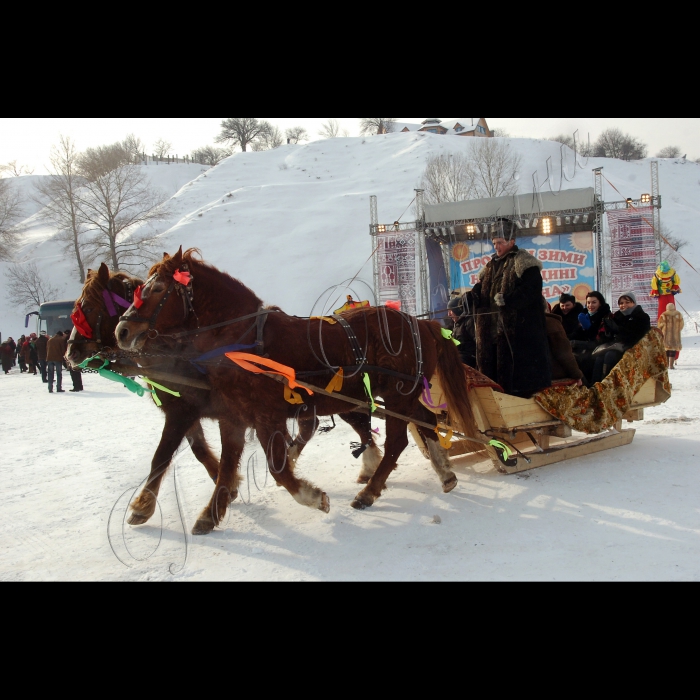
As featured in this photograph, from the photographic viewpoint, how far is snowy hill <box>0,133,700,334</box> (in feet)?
108

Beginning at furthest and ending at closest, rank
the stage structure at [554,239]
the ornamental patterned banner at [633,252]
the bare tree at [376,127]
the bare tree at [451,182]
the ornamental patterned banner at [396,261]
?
the bare tree at [376,127] < the bare tree at [451,182] < the ornamental patterned banner at [396,261] < the ornamental patterned banner at [633,252] < the stage structure at [554,239]

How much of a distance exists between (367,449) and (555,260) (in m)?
10.5

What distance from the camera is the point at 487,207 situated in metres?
13.2

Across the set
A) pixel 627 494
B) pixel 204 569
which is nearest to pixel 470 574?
pixel 204 569

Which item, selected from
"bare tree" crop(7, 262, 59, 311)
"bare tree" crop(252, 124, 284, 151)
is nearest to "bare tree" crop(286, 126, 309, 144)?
"bare tree" crop(252, 124, 284, 151)

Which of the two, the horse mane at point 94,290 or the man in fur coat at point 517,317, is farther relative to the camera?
the man in fur coat at point 517,317

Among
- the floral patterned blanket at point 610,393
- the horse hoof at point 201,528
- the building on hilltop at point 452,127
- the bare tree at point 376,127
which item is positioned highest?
the bare tree at point 376,127

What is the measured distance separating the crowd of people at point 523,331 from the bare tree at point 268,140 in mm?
71101

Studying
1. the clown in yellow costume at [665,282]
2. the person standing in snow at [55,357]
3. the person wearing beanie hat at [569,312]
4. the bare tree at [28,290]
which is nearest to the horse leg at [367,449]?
the person wearing beanie hat at [569,312]

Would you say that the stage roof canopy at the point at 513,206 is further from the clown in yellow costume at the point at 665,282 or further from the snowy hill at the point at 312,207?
the snowy hill at the point at 312,207

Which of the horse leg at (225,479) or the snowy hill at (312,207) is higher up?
the snowy hill at (312,207)

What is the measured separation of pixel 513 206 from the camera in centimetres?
1306

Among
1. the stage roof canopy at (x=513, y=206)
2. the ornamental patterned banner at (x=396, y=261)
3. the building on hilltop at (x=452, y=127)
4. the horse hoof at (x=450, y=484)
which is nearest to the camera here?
the horse hoof at (x=450, y=484)

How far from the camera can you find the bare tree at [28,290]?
36.9 m
